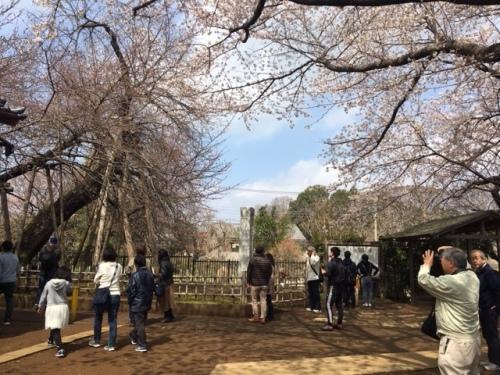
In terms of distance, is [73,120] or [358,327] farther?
[73,120]

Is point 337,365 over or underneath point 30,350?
underneath

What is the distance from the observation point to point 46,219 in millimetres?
16109

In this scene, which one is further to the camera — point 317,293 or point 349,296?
point 349,296

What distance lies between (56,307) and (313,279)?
7.26 m

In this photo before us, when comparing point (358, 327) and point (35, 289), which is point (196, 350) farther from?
point (35, 289)

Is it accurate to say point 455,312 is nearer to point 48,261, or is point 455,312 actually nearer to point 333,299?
point 333,299

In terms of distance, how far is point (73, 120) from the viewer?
41.8 feet

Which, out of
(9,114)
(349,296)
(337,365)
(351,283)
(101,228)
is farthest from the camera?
(101,228)

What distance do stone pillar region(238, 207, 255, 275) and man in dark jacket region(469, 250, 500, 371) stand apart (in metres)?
7.16

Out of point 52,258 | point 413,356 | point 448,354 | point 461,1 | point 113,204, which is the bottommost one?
point 413,356

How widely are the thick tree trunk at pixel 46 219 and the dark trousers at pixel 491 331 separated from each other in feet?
38.9

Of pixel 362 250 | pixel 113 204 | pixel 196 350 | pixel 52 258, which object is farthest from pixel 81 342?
pixel 362 250

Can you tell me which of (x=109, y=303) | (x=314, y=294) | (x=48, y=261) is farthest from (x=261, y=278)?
(x=48, y=261)

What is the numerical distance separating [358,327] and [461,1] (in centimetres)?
681
